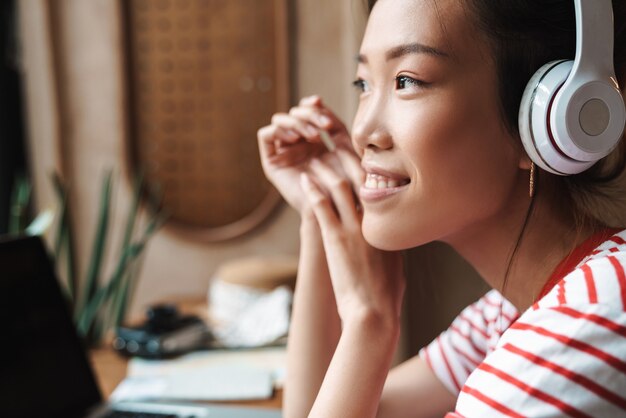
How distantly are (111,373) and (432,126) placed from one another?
0.95m

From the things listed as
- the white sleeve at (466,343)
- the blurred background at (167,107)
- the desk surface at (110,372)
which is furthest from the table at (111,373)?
the blurred background at (167,107)

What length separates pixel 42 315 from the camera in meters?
1.14

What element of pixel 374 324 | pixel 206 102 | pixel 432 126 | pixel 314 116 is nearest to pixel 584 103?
pixel 432 126

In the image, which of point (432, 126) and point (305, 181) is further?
point (305, 181)

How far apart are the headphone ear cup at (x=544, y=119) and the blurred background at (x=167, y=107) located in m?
1.61

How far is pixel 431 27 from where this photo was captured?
757 mm

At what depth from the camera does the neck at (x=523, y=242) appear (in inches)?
32.4

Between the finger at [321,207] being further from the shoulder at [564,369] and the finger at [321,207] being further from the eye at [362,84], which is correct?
the shoulder at [564,369]

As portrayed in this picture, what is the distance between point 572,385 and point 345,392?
0.37 metres

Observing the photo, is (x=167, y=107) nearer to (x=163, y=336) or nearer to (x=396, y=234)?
(x=163, y=336)

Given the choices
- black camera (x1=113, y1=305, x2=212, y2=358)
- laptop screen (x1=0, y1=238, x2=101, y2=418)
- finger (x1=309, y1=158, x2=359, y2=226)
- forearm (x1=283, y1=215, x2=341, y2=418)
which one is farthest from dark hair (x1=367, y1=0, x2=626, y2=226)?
black camera (x1=113, y1=305, x2=212, y2=358)

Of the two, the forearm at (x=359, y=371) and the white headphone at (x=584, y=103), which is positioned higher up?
the white headphone at (x=584, y=103)

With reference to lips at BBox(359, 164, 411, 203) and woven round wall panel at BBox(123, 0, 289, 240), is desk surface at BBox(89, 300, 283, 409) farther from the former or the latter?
woven round wall panel at BBox(123, 0, 289, 240)

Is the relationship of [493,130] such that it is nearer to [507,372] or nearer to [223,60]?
[507,372]
